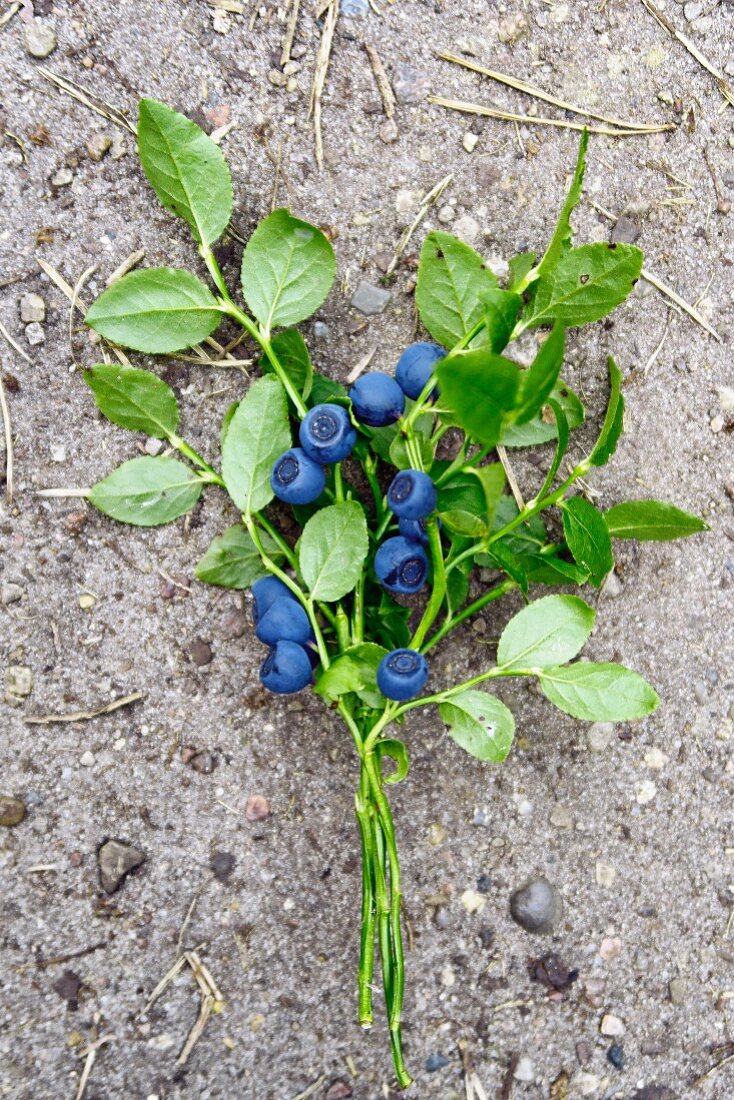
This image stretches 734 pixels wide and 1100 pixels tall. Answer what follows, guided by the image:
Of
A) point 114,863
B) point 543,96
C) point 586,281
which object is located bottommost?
point 114,863

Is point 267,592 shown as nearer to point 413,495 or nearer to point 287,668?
point 287,668

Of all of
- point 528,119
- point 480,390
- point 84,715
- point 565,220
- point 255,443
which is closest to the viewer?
point 480,390

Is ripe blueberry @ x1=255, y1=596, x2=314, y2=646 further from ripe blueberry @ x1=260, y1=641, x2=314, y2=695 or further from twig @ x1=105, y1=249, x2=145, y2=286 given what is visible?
twig @ x1=105, y1=249, x2=145, y2=286

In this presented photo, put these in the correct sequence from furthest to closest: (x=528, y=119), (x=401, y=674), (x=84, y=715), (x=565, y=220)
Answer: (x=528, y=119), (x=84, y=715), (x=401, y=674), (x=565, y=220)

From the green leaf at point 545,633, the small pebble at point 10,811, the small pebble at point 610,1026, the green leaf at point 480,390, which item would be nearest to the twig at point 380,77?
the green leaf at point 480,390

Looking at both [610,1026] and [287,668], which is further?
[610,1026]

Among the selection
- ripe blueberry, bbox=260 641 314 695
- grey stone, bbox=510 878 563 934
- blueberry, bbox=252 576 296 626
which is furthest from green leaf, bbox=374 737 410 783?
grey stone, bbox=510 878 563 934

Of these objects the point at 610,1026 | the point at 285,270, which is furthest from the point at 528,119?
the point at 610,1026
